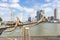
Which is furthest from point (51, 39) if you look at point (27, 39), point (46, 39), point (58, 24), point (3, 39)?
point (58, 24)

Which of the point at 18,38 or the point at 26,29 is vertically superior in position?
the point at 26,29

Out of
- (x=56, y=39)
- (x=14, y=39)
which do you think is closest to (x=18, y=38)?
(x=14, y=39)

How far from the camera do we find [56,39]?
13.7 metres

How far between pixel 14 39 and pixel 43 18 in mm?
2643

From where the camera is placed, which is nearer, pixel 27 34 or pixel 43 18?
pixel 27 34

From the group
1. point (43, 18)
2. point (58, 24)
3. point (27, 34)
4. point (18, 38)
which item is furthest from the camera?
point (58, 24)

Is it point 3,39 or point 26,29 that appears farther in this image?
point 3,39

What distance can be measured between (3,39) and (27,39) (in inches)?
289

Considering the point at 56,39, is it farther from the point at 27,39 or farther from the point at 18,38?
the point at 27,39

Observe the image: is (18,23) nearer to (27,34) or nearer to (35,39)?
(35,39)

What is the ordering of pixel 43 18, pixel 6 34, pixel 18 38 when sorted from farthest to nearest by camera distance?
pixel 6 34
pixel 18 38
pixel 43 18

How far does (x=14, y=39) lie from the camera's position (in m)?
12.8

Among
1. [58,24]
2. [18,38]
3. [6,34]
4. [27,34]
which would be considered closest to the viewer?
[27,34]

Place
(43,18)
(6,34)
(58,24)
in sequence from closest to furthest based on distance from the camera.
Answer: (43,18)
(6,34)
(58,24)
